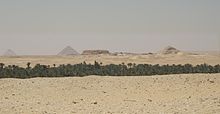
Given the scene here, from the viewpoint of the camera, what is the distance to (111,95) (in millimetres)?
21141

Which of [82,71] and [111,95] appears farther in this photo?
[82,71]

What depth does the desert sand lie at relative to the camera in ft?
50.7

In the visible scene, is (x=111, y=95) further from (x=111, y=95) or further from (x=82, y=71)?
(x=82, y=71)

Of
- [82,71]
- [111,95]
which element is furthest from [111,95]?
[82,71]

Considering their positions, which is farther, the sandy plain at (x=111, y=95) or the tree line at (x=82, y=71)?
the tree line at (x=82, y=71)

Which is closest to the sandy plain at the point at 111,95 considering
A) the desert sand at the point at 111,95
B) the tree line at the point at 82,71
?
the desert sand at the point at 111,95

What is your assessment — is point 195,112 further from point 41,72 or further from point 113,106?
point 41,72

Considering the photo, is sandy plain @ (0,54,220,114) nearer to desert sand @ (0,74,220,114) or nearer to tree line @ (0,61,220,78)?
desert sand @ (0,74,220,114)

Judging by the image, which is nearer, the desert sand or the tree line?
the desert sand

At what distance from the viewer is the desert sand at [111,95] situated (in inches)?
608

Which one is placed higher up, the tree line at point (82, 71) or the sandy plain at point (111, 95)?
the tree line at point (82, 71)

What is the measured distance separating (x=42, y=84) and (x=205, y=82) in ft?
28.6

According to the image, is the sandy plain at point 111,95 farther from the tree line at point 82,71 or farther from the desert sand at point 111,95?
the tree line at point 82,71

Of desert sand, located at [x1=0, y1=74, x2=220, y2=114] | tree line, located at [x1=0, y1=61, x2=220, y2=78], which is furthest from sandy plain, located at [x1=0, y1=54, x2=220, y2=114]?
tree line, located at [x1=0, y1=61, x2=220, y2=78]
